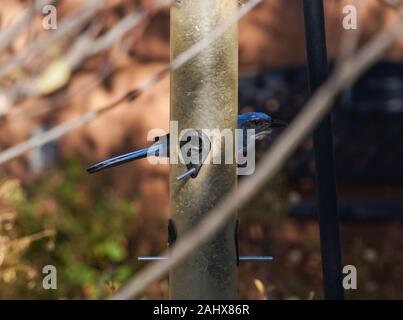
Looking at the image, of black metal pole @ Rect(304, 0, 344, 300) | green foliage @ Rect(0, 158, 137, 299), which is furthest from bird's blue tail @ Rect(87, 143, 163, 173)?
green foliage @ Rect(0, 158, 137, 299)

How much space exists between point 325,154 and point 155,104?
368 cm

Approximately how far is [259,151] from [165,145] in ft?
11.6

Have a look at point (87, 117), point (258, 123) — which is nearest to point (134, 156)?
point (258, 123)

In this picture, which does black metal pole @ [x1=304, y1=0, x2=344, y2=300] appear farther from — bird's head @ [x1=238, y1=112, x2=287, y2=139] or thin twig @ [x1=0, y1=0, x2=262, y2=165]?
thin twig @ [x1=0, y1=0, x2=262, y2=165]

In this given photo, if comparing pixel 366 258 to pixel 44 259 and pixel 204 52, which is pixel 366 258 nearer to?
pixel 44 259

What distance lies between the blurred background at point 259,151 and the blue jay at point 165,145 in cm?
326

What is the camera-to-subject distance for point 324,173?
3268 mm

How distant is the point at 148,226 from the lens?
6.74 meters

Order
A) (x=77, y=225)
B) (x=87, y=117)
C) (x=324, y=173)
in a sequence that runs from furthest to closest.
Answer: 1. (x=77, y=225)
2. (x=324, y=173)
3. (x=87, y=117)

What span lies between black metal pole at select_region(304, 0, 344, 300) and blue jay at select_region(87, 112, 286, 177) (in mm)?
218

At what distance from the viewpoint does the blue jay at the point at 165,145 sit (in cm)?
299

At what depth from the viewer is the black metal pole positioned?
324 cm

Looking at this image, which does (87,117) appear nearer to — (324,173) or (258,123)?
(258,123)

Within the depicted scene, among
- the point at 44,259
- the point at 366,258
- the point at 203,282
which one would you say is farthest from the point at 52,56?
the point at 366,258
